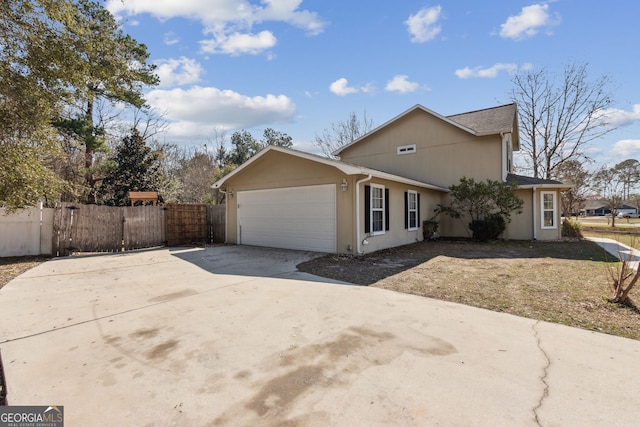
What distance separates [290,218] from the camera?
10.5 m

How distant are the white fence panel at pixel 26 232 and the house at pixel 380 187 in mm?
5525

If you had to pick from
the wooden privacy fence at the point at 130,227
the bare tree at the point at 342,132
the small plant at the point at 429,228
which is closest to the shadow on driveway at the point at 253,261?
the wooden privacy fence at the point at 130,227

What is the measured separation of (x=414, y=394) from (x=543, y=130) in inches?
1047

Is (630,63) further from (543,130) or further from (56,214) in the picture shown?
(56,214)

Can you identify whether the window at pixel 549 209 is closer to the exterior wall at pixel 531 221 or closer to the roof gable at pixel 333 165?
the exterior wall at pixel 531 221

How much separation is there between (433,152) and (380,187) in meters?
5.90

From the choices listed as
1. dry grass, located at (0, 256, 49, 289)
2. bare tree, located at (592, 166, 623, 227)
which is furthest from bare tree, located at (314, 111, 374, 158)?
dry grass, located at (0, 256, 49, 289)

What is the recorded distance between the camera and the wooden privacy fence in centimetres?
936

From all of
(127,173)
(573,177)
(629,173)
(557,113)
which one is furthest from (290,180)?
(629,173)

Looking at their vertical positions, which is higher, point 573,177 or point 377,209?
point 573,177

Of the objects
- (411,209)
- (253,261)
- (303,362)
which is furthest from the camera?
(411,209)

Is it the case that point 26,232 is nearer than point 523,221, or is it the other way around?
point 26,232

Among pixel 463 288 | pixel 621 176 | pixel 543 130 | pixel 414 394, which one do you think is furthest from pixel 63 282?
pixel 621 176

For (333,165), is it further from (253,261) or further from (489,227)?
(489,227)
